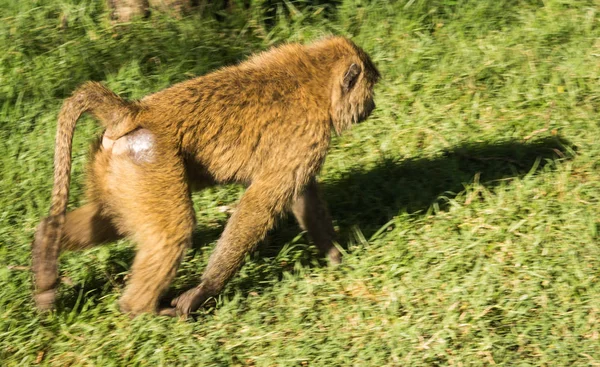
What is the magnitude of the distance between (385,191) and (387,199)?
0.06 m

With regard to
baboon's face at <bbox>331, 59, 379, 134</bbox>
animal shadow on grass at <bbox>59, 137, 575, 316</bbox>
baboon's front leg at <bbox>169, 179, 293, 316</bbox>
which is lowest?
animal shadow on grass at <bbox>59, 137, 575, 316</bbox>

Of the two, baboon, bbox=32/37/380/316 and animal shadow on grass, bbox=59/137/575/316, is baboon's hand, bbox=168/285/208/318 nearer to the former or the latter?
baboon, bbox=32/37/380/316

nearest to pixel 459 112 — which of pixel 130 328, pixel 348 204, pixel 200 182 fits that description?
pixel 348 204

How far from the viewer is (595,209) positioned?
513 centimetres

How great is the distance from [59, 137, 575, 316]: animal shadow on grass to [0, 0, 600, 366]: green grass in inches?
0.6

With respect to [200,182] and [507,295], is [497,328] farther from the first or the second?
[200,182]

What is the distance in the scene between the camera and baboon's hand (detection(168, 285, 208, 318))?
14.8 ft

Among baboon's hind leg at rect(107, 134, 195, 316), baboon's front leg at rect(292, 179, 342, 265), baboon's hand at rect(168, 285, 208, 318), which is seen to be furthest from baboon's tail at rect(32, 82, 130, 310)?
baboon's front leg at rect(292, 179, 342, 265)

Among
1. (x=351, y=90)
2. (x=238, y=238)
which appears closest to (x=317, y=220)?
(x=238, y=238)

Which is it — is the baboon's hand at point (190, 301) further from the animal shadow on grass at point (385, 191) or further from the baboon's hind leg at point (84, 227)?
the baboon's hind leg at point (84, 227)

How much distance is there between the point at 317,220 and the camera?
16.6 feet

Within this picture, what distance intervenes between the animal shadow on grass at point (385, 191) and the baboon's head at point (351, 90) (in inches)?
26.7

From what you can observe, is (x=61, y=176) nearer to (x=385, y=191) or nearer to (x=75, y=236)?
(x=75, y=236)

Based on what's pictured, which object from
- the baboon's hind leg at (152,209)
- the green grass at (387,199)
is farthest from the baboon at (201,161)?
the green grass at (387,199)
